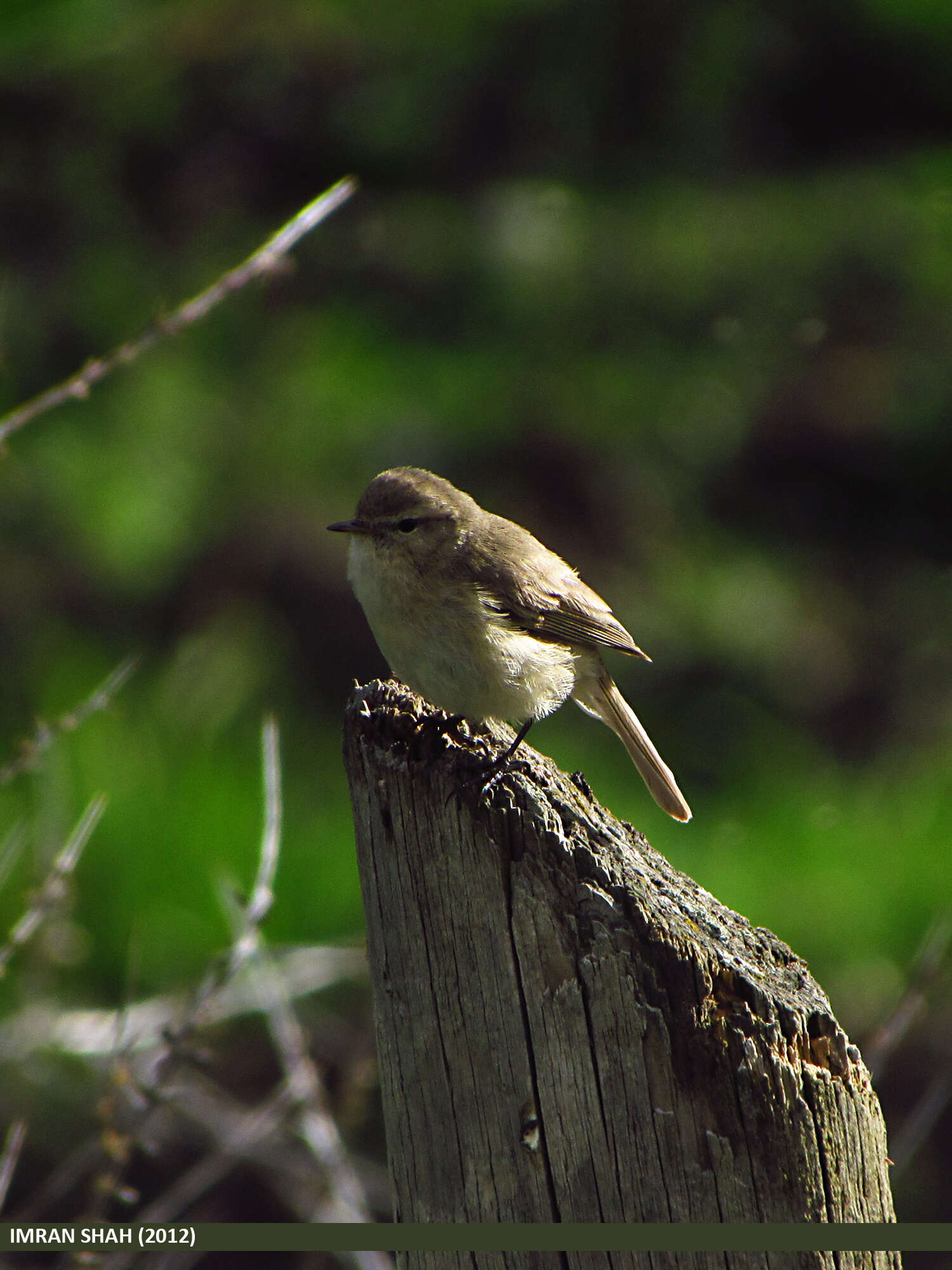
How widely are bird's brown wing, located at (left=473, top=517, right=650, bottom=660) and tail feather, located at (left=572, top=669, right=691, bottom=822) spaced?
216 mm

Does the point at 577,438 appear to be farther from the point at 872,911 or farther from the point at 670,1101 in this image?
the point at 670,1101

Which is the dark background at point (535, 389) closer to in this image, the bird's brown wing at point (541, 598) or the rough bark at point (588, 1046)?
the bird's brown wing at point (541, 598)

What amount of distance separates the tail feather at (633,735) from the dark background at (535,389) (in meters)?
2.24

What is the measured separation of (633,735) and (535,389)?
565 centimetres

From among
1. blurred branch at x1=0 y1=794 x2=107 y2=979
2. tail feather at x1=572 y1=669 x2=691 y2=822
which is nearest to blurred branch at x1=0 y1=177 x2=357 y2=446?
blurred branch at x1=0 y1=794 x2=107 y2=979

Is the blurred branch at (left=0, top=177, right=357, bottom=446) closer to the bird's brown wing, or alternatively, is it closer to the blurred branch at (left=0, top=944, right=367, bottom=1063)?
the bird's brown wing

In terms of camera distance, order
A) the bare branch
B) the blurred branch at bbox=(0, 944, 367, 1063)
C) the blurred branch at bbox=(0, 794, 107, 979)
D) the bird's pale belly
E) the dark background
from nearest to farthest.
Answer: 1. the blurred branch at bbox=(0, 794, 107, 979)
2. the bare branch
3. the bird's pale belly
4. the blurred branch at bbox=(0, 944, 367, 1063)
5. the dark background

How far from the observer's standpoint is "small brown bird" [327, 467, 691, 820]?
3.70 m

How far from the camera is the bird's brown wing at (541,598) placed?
12.9 ft

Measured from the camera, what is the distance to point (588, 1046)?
214cm

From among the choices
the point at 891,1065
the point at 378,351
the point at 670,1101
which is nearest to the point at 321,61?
the point at 378,351

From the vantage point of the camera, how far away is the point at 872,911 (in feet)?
22.1

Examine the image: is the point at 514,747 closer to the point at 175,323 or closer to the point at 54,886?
the point at 54,886

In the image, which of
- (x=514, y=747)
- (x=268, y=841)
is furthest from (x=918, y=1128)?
(x=268, y=841)
